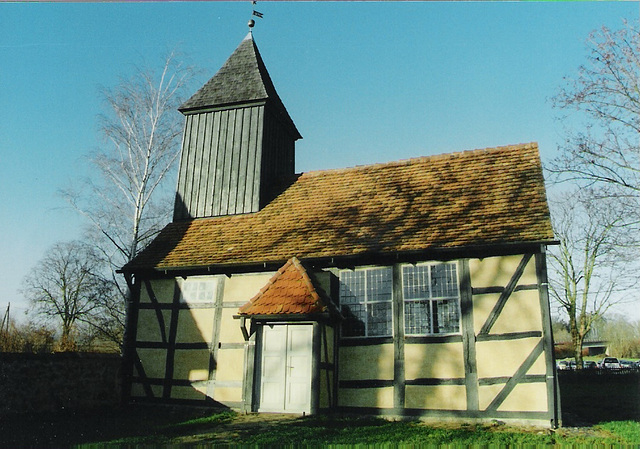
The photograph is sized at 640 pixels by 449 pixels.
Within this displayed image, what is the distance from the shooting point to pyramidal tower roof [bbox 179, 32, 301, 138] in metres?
15.4

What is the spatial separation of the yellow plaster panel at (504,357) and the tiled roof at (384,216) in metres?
2.13

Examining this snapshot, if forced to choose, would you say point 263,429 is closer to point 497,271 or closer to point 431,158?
point 497,271

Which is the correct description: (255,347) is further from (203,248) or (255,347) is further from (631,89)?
(631,89)

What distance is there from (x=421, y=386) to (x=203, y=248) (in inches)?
273

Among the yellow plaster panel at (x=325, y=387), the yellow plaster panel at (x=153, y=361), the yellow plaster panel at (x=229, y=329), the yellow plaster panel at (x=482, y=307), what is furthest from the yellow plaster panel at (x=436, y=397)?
the yellow plaster panel at (x=153, y=361)

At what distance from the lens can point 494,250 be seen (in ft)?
33.0

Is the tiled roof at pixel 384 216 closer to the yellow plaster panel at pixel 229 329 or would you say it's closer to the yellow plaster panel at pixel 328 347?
the yellow plaster panel at pixel 229 329

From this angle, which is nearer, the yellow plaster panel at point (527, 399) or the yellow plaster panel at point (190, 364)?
the yellow plaster panel at point (527, 399)

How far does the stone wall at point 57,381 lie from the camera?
10.0m

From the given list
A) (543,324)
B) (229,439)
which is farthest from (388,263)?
(229,439)

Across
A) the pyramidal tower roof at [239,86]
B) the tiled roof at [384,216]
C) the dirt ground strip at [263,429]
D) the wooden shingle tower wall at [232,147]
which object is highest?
the pyramidal tower roof at [239,86]

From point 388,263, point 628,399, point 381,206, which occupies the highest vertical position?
point 381,206

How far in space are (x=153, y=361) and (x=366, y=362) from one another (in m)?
5.81

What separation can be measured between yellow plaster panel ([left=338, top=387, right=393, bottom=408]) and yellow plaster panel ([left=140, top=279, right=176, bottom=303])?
17.7 feet
